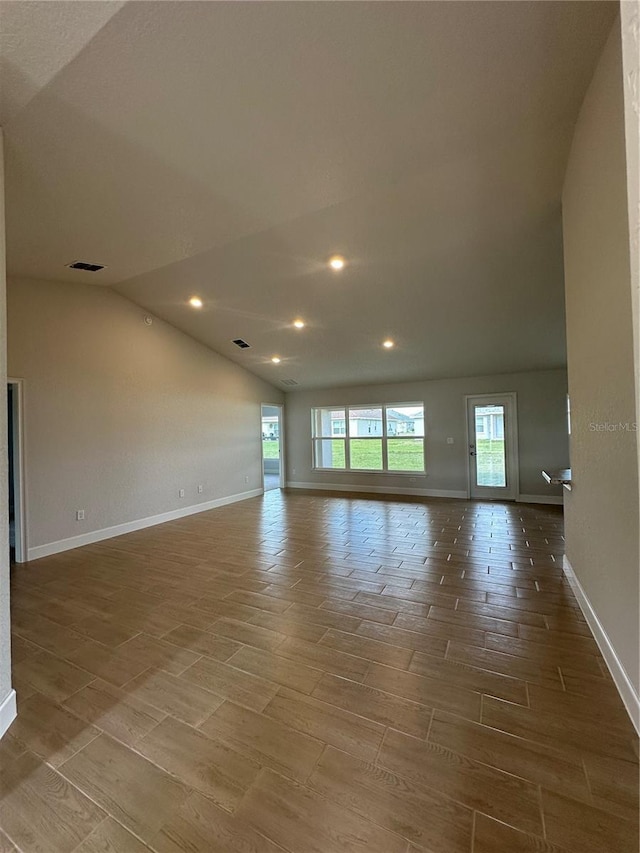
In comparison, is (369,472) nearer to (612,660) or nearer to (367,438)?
(367,438)

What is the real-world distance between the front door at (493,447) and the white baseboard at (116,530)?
188 inches

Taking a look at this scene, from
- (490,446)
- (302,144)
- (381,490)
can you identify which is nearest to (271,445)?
(381,490)

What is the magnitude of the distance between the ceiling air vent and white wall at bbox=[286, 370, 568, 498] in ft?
17.1

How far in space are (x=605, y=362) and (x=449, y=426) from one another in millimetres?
5266

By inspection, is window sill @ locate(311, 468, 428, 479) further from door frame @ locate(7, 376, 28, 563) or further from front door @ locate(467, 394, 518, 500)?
door frame @ locate(7, 376, 28, 563)

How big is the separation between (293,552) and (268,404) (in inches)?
183

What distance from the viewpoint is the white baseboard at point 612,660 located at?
157cm

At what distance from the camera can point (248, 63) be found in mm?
1594

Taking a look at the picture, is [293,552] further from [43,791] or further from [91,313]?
[91,313]

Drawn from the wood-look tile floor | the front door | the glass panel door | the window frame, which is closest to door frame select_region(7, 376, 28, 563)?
the wood-look tile floor

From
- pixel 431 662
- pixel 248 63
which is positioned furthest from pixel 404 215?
pixel 431 662

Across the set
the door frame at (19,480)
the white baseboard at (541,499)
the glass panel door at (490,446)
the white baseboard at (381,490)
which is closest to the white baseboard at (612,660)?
the white baseboard at (541,499)

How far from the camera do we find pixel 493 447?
671cm

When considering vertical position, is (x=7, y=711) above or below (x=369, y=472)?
below
